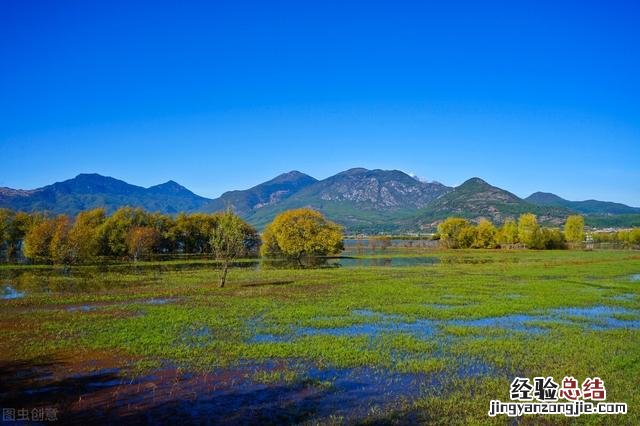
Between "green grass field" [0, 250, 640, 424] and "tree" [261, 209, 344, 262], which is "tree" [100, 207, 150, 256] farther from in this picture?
"green grass field" [0, 250, 640, 424]

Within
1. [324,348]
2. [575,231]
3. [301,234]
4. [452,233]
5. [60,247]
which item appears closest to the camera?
[324,348]

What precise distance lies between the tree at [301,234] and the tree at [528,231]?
8619 cm

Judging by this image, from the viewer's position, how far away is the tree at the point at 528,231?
553ft

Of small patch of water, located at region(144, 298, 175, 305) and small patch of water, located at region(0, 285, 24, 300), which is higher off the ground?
small patch of water, located at region(0, 285, 24, 300)

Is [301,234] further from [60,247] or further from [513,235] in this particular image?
[513,235]

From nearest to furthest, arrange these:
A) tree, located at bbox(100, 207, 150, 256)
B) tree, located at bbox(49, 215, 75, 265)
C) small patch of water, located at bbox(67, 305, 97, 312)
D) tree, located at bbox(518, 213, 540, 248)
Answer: small patch of water, located at bbox(67, 305, 97, 312) < tree, located at bbox(49, 215, 75, 265) < tree, located at bbox(100, 207, 150, 256) < tree, located at bbox(518, 213, 540, 248)

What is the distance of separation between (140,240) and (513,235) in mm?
149228

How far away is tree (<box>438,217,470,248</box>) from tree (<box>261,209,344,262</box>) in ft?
238

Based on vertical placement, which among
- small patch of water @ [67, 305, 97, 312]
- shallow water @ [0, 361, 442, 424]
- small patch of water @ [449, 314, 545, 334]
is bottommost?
small patch of water @ [449, 314, 545, 334]

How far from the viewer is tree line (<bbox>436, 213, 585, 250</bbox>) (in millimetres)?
168875

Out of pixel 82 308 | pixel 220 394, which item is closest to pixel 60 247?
pixel 82 308

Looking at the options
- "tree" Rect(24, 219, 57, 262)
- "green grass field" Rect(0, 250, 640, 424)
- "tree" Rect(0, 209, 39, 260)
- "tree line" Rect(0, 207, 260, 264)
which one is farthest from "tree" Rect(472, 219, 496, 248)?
"tree" Rect(0, 209, 39, 260)

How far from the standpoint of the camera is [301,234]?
123688 millimetres

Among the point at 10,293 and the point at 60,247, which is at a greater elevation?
the point at 60,247
